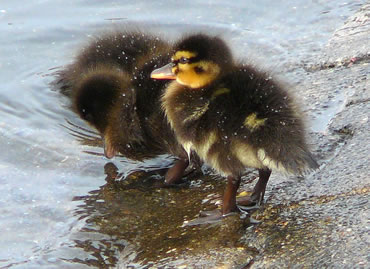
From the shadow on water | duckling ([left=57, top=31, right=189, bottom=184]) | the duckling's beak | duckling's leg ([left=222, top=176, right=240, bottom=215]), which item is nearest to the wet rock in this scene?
duckling ([left=57, top=31, right=189, bottom=184])

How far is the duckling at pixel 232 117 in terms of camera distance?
10.6 feet

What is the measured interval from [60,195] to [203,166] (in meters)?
0.76

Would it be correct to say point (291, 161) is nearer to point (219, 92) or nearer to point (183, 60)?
point (219, 92)

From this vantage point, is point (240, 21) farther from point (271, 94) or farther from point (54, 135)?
point (271, 94)

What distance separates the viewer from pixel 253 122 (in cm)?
325

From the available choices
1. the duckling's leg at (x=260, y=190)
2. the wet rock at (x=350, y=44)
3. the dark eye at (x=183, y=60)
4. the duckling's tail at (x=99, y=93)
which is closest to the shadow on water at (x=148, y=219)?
the duckling's leg at (x=260, y=190)

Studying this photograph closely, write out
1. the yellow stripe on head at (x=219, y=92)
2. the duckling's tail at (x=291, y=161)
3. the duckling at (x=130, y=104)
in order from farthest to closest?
1. the duckling at (x=130, y=104)
2. the yellow stripe on head at (x=219, y=92)
3. the duckling's tail at (x=291, y=161)

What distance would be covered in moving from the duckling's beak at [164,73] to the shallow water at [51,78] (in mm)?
408

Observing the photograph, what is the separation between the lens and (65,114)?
189 inches

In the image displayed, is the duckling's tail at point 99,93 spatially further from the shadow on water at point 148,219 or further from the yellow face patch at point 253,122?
the yellow face patch at point 253,122

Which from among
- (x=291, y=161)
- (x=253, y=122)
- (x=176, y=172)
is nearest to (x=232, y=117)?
(x=253, y=122)

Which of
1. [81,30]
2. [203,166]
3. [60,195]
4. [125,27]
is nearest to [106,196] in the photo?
[60,195]

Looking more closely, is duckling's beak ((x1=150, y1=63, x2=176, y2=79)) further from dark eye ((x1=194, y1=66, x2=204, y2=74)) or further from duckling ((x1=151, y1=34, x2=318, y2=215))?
dark eye ((x1=194, y1=66, x2=204, y2=74))

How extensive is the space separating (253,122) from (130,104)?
1137mm
